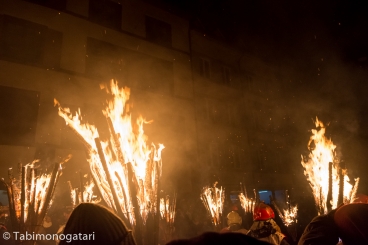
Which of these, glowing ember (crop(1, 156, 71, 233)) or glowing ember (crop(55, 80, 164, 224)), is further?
glowing ember (crop(1, 156, 71, 233))

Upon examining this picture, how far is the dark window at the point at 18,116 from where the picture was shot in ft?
35.8

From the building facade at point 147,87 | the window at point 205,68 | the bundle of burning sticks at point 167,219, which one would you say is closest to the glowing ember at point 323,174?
the bundle of burning sticks at point 167,219

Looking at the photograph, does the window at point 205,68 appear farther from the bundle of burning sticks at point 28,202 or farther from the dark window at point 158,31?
the bundle of burning sticks at point 28,202

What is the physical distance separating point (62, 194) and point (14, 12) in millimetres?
7685

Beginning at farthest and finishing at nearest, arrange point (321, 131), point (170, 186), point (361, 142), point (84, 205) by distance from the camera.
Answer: point (361, 142) → point (170, 186) → point (321, 131) → point (84, 205)

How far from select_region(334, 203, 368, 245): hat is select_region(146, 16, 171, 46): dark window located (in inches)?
595

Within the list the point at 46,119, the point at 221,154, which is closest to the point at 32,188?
the point at 46,119

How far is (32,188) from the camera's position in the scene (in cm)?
464

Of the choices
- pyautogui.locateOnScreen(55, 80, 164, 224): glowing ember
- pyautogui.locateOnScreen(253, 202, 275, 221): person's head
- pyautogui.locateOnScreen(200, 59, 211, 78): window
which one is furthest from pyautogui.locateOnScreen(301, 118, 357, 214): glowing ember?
pyautogui.locateOnScreen(200, 59, 211, 78): window

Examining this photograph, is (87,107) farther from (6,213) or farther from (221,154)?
(221,154)

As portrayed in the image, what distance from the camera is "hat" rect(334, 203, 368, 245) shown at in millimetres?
2160

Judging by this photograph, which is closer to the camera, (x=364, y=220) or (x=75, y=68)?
(x=364, y=220)

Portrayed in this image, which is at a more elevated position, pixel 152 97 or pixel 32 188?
pixel 152 97

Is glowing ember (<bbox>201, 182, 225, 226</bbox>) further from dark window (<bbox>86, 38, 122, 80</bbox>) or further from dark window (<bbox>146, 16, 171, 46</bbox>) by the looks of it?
dark window (<bbox>146, 16, 171, 46</bbox>)
